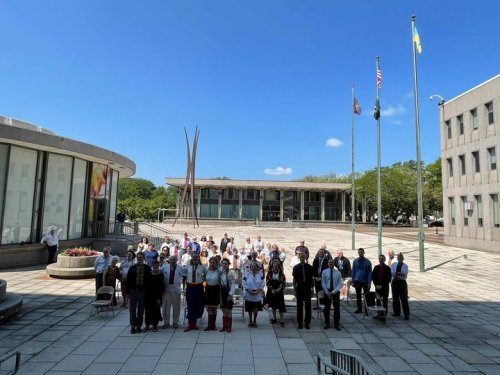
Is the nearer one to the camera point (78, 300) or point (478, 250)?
point (78, 300)

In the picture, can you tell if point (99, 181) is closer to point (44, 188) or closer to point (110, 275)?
point (44, 188)

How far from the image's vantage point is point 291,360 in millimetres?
6586

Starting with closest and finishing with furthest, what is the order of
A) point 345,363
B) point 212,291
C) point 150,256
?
point 345,363 → point 212,291 → point 150,256

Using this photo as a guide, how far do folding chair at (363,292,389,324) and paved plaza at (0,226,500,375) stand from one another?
26 cm

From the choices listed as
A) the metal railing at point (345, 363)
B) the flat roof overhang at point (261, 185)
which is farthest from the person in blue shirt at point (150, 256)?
the flat roof overhang at point (261, 185)

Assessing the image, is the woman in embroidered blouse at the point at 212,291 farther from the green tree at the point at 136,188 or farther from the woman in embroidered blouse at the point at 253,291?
the green tree at the point at 136,188

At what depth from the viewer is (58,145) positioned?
701 inches

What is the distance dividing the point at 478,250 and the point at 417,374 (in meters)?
24.2

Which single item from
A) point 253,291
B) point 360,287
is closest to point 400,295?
point 360,287

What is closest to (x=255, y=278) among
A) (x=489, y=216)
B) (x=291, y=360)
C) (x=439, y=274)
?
(x=291, y=360)

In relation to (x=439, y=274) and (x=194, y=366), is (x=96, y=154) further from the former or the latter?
(x=439, y=274)

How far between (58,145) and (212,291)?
13.8m

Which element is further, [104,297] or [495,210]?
[495,210]

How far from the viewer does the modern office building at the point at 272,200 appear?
6900cm
